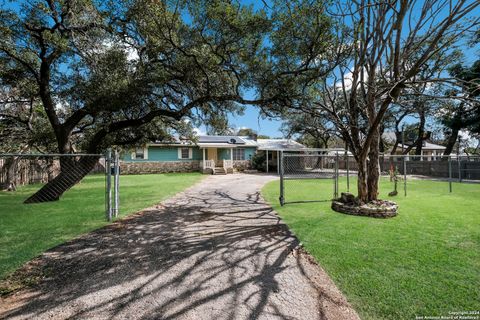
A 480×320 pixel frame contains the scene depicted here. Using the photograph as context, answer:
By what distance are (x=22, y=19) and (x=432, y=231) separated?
1219 cm

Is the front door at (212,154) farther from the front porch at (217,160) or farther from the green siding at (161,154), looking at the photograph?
the green siding at (161,154)

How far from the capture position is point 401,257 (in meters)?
3.59

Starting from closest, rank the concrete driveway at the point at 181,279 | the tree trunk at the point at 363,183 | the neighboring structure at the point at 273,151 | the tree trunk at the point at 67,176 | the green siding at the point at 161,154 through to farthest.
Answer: the concrete driveway at the point at 181,279 < the tree trunk at the point at 363,183 < the tree trunk at the point at 67,176 < the green siding at the point at 161,154 < the neighboring structure at the point at 273,151

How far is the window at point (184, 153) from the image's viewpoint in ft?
74.7

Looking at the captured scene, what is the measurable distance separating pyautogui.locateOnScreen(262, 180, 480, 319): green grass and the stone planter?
224 mm

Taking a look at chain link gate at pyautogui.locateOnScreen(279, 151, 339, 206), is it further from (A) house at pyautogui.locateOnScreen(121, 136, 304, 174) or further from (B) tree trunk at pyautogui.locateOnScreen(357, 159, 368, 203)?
(A) house at pyautogui.locateOnScreen(121, 136, 304, 174)

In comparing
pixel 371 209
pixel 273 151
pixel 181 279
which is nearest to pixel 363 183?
pixel 371 209

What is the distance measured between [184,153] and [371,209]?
762 inches

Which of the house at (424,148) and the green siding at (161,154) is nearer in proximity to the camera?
the green siding at (161,154)

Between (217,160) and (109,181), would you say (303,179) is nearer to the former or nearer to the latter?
(109,181)

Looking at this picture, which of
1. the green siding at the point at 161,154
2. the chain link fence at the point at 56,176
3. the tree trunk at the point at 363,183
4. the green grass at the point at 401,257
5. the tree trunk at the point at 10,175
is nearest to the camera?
the green grass at the point at 401,257

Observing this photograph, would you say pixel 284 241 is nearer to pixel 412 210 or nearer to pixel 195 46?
pixel 412 210

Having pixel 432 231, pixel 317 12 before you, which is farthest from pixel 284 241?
pixel 317 12

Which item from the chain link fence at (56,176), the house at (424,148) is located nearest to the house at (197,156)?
the chain link fence at (56,176)
